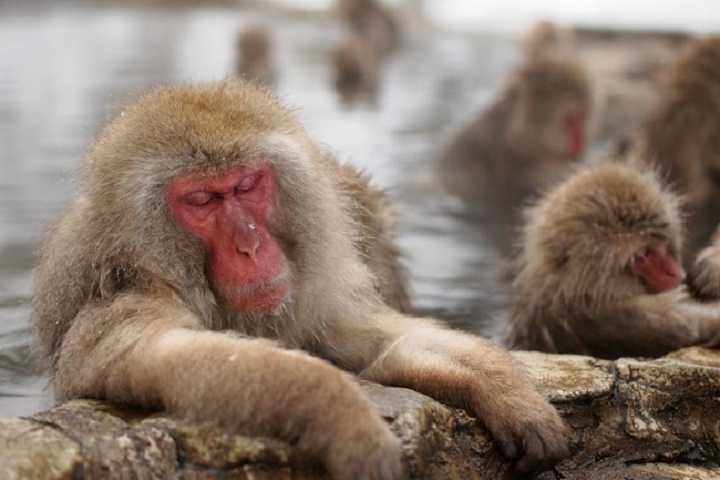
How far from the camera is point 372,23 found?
19.5 metres

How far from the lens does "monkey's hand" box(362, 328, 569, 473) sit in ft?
11.8

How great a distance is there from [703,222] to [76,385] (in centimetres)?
591

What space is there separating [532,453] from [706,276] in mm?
2447

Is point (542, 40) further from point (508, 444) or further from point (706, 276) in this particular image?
point (508, 444)

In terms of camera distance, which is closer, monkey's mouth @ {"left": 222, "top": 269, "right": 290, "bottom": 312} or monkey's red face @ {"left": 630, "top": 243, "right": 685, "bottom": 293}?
monkey's mouth @ {"left": 222, "top": 269, "right": 290, "bottom": 312}

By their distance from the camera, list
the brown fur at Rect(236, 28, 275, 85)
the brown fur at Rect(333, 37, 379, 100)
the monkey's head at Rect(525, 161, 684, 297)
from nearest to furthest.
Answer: the monkey's head at Rect(525, 161, 684, 297)
the brown fur at Rect(236, 28, 275, 85)
the brown fur at Rect(333, 37, 379, 100)

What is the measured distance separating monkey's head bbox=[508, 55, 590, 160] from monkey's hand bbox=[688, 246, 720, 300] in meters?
5.04

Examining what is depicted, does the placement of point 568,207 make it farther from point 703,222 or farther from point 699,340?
point 703,222

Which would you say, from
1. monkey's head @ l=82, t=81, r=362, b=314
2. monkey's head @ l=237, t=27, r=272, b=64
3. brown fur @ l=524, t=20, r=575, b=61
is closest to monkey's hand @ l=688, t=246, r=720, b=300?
monkey's head @ l=82, t=81, r=362, b=314

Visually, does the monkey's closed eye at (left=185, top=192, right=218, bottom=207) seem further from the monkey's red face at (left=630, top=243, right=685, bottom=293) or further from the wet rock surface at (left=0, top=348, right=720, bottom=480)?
the monkey's red face at (left=630, top=243, right=685, bottom=293)

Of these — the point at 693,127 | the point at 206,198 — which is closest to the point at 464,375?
the point at 206,198

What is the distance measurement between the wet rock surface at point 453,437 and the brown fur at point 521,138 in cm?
622

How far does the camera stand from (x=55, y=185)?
9297 mm

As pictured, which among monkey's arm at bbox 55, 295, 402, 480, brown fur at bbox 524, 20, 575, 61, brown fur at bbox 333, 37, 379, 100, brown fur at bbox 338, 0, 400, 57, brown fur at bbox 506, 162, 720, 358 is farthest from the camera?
brown fur at bbox 338, 0, 400, 57
